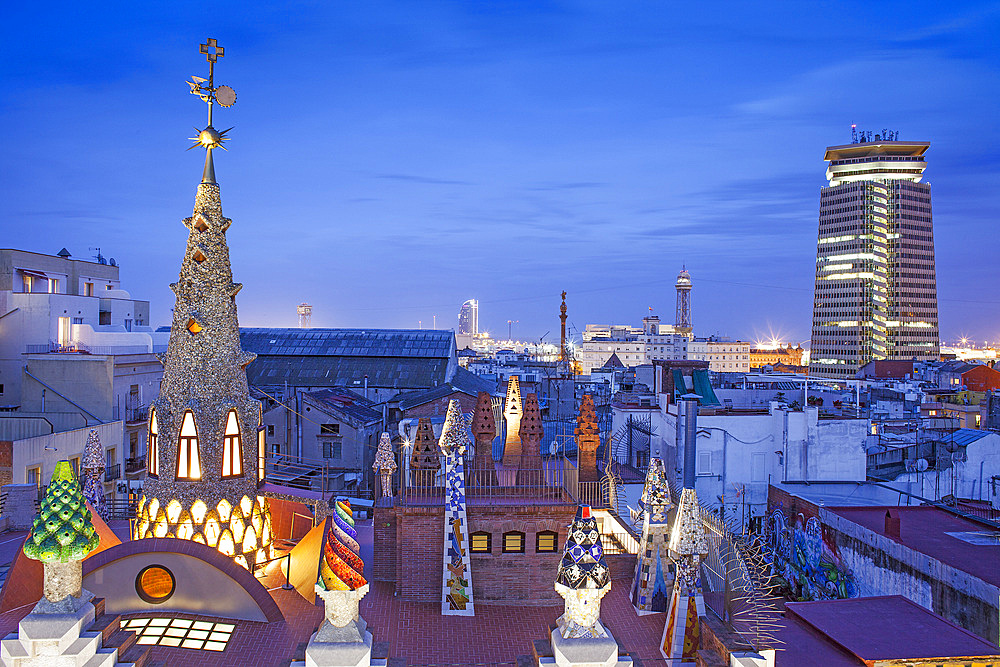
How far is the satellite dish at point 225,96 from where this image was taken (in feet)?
55.2

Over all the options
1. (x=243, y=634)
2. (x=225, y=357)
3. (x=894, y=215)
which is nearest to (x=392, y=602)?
(x=243, y=634)

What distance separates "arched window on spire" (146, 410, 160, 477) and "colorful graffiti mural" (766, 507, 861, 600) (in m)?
18.3

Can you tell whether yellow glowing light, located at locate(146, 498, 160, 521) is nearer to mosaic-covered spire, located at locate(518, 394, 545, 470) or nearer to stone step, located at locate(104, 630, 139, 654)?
stone step, located at locate(104, 630, 139, 654)

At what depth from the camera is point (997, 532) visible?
71.6ft

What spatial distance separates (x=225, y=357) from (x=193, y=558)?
191 inches

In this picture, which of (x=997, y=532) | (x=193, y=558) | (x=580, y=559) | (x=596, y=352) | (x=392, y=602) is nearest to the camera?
(x=580, y=559)

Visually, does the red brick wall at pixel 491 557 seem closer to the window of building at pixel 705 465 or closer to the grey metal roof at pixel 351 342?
the window of building at pixel 705 465

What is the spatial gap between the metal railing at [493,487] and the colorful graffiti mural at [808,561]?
29.6 feet

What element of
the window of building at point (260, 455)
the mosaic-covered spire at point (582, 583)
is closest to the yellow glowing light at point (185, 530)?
the window of building at point (260, 455)

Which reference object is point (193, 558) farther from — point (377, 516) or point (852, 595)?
point (852, 595)

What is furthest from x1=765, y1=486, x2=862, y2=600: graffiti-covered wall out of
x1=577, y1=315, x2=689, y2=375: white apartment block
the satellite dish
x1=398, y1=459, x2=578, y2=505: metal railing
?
x1=577, y1=315, x2=689, y2=375: white apartment block

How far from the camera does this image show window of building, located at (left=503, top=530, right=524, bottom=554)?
58.6 ft

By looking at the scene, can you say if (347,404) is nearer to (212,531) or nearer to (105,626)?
(212,531)

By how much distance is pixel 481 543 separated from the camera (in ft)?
58.4
